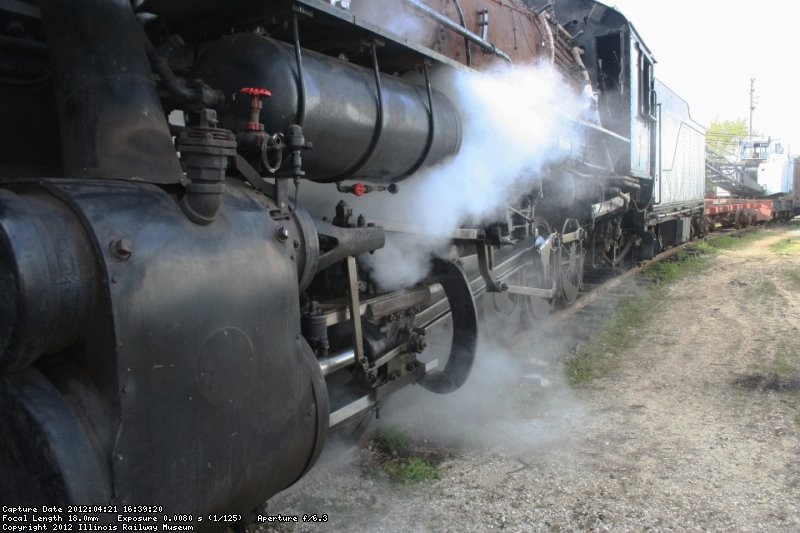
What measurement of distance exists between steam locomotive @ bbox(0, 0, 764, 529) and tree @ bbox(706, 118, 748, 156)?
46.6m

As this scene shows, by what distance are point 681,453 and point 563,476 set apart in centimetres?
74

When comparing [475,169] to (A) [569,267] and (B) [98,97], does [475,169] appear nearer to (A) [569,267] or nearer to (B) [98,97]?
(B) [98,97]

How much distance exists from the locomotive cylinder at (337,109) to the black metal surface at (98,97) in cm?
36

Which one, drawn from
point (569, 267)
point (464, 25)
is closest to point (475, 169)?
point (464, 25)

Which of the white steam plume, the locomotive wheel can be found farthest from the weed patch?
the locomotive wheel

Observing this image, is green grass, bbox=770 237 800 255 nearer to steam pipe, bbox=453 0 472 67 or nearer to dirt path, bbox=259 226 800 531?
dirt path, bbox=259 226 800 531

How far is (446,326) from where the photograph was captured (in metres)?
4.55

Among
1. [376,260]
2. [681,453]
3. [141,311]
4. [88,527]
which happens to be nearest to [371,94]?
[376,260]

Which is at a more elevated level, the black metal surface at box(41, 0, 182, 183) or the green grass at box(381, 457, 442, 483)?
the black metal surface at box(41, 0, 182, 183)

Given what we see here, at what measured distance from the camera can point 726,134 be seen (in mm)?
50281

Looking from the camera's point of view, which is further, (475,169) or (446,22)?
(475,169)

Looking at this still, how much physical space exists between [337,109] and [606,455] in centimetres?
229

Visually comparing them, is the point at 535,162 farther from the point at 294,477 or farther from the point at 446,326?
the point at 294,477

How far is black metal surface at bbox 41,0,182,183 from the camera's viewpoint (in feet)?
6.16
